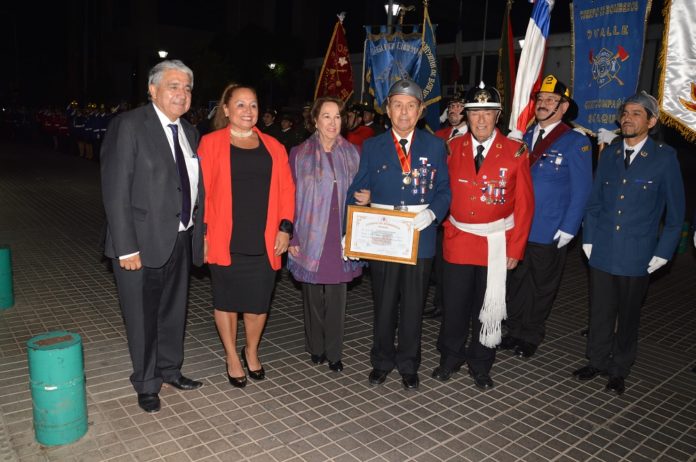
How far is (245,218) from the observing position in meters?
4.09

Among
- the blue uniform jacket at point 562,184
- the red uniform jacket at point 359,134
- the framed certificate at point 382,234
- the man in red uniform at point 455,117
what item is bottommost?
the framed certificate at point 382,234

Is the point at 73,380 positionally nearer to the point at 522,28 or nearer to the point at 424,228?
the point at 424,228

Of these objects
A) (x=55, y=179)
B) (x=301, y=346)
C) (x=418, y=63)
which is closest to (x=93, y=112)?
(x=55, y=179)

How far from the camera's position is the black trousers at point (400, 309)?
432cm

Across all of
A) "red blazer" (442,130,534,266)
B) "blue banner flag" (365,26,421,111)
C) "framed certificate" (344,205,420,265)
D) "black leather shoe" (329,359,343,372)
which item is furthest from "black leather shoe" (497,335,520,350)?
"blue banner flag" (365,26,421,111)

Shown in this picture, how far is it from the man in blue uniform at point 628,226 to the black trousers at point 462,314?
0.99m

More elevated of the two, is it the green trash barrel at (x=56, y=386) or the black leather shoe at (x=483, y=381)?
the green trash barrel at (x=56, y=386)

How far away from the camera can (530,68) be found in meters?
5.39

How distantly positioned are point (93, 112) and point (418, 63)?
17.9 m

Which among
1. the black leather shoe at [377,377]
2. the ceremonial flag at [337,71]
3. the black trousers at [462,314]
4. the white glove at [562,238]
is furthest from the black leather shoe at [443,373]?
the ceremonial flag at [337,71]

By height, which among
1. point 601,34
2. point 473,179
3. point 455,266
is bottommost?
point 455,266

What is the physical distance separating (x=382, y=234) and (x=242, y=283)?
1096 mm

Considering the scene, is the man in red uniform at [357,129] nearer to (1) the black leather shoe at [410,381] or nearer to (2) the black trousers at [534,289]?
(2) the black trousers at [534,289]

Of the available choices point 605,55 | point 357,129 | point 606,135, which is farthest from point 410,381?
point 357,129
